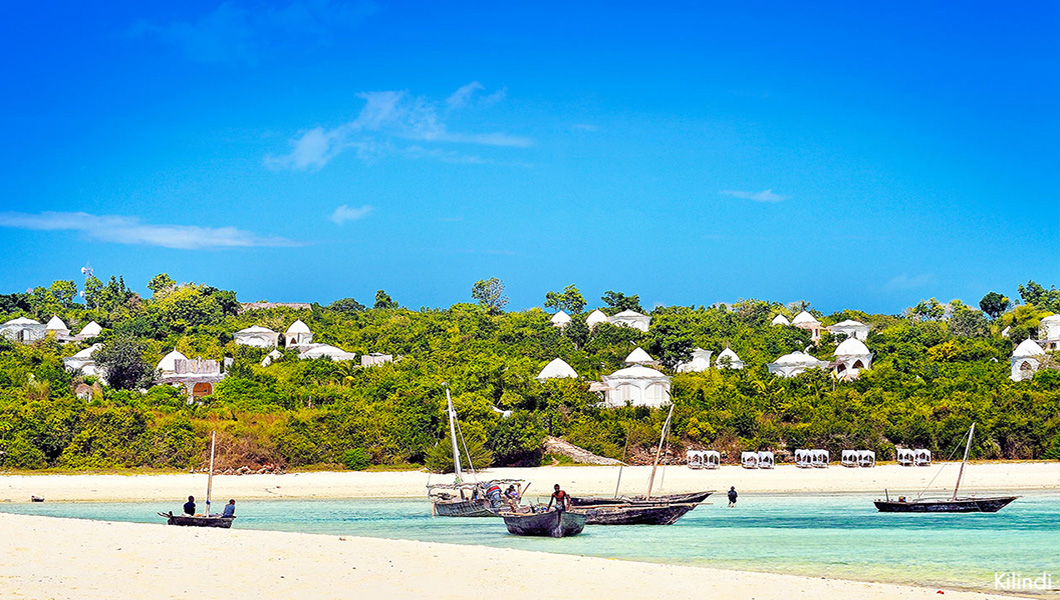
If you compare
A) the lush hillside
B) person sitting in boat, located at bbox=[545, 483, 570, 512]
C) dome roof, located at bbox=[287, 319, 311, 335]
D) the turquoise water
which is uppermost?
dome roof, located at bbox=[287, 319, 311, 335]

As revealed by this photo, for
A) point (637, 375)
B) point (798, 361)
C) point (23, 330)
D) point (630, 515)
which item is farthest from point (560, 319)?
point (630, 515)

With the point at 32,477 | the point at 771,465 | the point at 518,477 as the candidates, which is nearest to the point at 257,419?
the point at 32,477

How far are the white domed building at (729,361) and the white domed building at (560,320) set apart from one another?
62.9 ft

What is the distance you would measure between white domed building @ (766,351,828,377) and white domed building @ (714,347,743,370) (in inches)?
88.3

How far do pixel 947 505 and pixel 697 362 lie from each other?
3473 centimetres

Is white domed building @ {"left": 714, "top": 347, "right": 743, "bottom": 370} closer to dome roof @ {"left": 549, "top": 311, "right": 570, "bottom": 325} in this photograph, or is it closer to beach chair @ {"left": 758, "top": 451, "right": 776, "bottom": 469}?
beach chair @ {"left": 758, "top": 451, "right": 776, "bottom": 469}

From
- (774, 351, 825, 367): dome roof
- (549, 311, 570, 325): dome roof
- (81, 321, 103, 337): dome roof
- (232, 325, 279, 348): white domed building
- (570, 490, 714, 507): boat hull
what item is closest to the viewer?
(570, 490, 714, 507): boat hull

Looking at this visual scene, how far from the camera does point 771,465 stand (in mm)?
41719

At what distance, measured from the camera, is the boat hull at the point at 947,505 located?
3059cm

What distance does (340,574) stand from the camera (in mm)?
16453

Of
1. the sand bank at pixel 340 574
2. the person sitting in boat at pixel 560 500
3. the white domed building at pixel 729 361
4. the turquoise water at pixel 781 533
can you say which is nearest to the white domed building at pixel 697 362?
the white domed building at pixel 729 361

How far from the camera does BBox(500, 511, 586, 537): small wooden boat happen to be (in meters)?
24.2

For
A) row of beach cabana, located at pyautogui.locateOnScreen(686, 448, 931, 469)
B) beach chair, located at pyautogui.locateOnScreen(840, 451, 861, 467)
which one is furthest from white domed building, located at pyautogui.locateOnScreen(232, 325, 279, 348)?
beach chair, located at pyautogui.locateOnScreen(840, 451, 861, 467)

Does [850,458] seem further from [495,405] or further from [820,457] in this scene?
[495,405]
